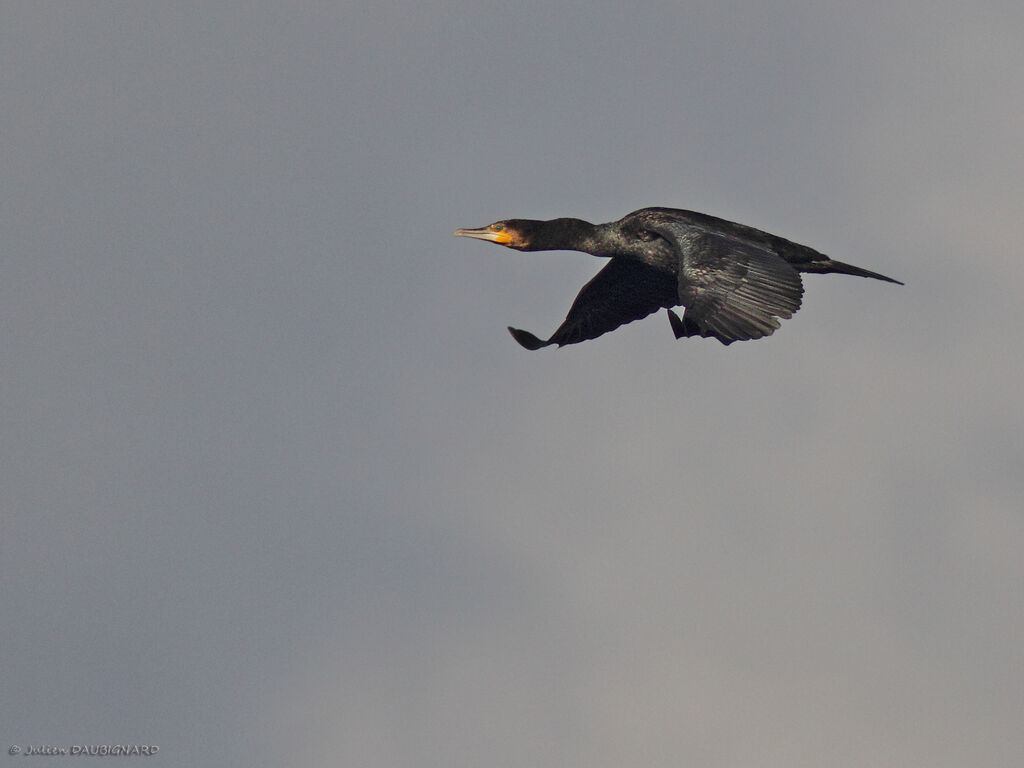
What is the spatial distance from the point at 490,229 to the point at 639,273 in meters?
2.32

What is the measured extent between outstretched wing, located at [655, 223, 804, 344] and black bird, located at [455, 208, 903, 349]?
0.01 m

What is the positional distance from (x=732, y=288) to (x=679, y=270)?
34.2 inches

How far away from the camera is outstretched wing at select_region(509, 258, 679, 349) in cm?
2680

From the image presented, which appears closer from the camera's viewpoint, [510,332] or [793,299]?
[793,299]

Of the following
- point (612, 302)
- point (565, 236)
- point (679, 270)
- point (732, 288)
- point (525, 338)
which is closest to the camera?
Result: point (732, 288)

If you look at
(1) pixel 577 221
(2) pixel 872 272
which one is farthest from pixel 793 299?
(1) pixel 577 221

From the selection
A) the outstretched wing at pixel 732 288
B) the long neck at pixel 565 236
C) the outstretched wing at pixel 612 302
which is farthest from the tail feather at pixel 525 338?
the outstretched wing at pixel 732 288

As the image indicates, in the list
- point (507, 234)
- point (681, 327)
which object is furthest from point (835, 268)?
point (507, 234)

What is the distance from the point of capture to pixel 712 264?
23406 millimetres

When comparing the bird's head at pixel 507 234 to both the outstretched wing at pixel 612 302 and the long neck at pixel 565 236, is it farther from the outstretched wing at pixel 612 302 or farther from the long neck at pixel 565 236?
the outstretched wing at pixel 612 302

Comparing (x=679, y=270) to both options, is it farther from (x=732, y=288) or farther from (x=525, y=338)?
(x=525, y=338)

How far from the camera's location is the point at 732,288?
22906 mm

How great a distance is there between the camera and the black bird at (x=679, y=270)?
22.6 m

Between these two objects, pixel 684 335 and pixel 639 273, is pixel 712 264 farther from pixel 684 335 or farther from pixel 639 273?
pixel 639 273
